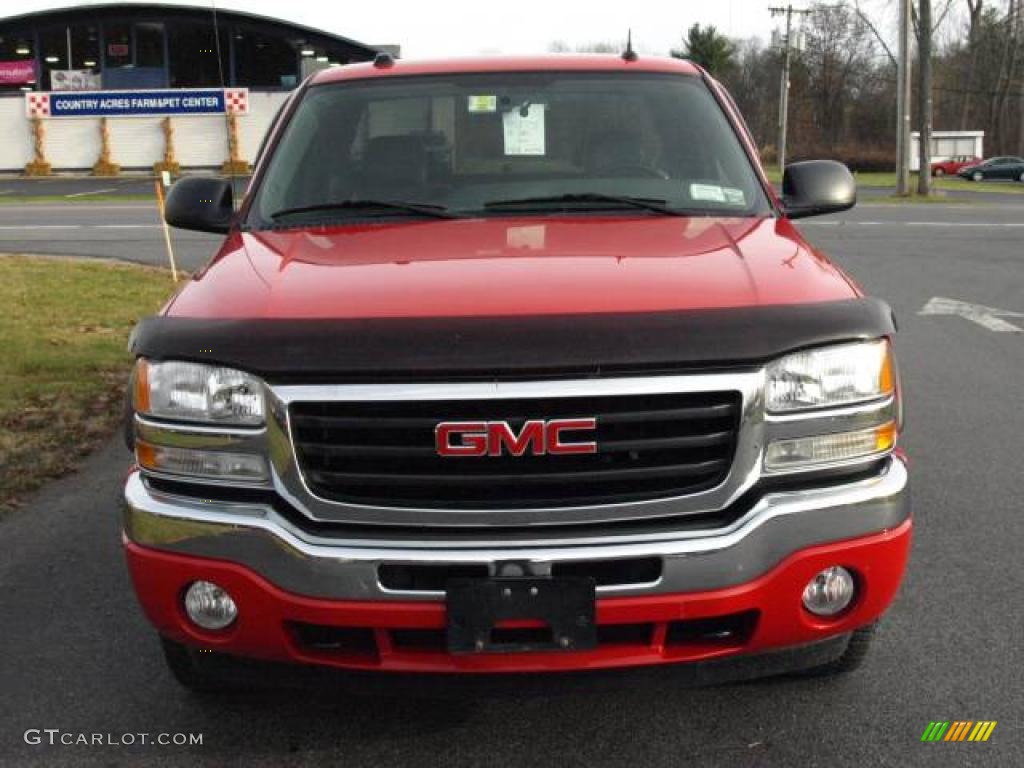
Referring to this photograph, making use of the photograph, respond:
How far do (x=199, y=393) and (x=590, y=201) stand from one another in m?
1.55

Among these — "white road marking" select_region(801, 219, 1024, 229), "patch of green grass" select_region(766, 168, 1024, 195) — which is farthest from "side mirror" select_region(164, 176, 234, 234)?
"patch of green grass" select_region(766, 168, 1024, 195)

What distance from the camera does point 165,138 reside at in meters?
48.0

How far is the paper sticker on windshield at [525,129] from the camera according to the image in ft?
13.0

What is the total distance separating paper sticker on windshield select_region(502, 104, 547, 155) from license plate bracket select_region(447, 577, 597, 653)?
6.36 ft

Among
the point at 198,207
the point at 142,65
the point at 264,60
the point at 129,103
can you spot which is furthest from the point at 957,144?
the point at 198,207

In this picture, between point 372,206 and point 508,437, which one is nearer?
point 508,437

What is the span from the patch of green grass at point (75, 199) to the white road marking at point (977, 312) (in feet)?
80.0

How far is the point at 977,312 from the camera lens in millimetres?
10328

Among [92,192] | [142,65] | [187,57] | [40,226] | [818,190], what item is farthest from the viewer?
[187,57]

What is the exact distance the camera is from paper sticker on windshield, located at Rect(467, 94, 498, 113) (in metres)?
4.07

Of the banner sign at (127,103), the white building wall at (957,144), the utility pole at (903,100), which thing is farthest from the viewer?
the white building wall at (957,144)

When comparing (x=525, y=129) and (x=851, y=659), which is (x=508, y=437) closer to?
(x=851, y=659)

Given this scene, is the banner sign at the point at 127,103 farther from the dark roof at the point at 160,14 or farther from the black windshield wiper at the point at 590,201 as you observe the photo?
the black windshield wiper at the point at 590,201

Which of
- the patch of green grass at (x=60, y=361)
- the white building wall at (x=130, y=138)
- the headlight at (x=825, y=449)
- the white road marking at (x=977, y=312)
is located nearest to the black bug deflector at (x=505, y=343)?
the headlight at (x=825, y=449)
